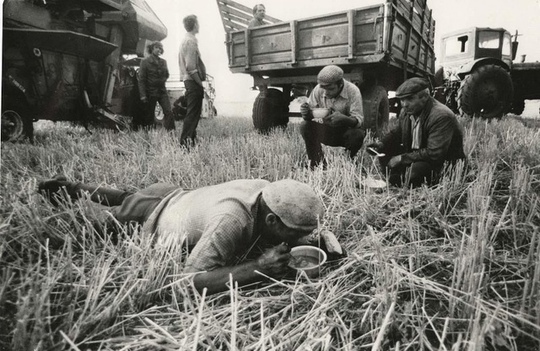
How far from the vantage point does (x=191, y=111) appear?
5.35m

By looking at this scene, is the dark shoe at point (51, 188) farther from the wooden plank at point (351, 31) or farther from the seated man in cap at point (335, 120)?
the wooden plank at point (351, 31)

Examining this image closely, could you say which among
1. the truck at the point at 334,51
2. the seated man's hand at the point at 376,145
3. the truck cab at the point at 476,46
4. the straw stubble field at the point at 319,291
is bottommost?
the straw stubble field at the point at 319,291

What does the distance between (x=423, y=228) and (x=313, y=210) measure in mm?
1071

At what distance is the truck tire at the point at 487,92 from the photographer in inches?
280

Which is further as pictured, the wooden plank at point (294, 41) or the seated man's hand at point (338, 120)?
the wooden plank at point (294, 41)

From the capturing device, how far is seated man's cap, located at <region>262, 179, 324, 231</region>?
1.73m

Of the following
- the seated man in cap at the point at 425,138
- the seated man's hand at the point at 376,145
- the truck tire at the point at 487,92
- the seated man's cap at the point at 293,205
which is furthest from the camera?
the truck tire at the point at 487,92

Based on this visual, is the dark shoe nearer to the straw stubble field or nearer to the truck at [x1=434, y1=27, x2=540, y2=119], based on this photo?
the straw stubble field

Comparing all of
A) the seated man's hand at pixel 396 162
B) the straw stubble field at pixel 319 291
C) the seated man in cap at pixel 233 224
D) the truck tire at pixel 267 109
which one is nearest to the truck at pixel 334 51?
the truck tire at pixel 267 109

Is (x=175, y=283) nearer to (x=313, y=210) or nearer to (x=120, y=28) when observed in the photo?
(x=313, y=210)

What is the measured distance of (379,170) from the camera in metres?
3.93

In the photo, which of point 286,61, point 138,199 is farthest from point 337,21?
point 138,199

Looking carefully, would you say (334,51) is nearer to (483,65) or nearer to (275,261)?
(483,65)

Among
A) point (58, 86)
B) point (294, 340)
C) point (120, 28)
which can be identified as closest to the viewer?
point (294, 340)
